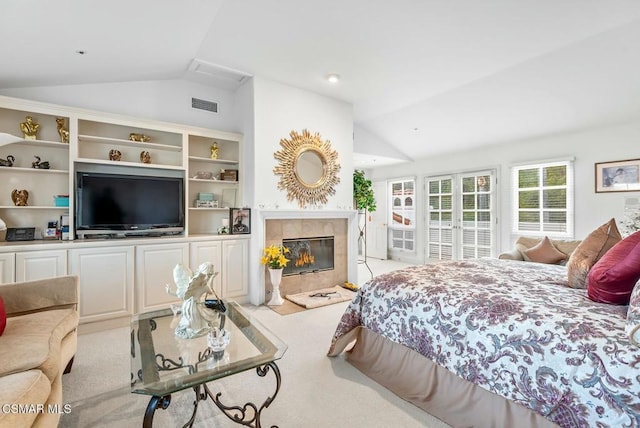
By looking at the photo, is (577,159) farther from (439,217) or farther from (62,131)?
(62,131)

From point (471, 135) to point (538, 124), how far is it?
0.97 meters

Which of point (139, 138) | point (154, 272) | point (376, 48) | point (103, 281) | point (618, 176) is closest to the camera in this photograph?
point (103, 281)

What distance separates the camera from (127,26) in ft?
8.30

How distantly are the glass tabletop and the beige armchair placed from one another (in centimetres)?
33

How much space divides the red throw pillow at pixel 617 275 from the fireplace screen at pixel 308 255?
323cm

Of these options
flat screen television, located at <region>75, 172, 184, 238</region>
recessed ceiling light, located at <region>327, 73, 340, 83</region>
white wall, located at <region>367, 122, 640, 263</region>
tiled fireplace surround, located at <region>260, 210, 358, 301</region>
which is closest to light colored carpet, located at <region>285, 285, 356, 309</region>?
tiled fireplace surround, located at <region>260, 210, 358, 301</region>

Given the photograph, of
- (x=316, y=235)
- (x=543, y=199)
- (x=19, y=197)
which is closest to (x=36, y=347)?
(x=19, y=197)

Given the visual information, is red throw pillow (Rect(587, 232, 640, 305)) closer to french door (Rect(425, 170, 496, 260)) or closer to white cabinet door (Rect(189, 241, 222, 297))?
white cabinet door (Rect(189, 241, 222, 297))

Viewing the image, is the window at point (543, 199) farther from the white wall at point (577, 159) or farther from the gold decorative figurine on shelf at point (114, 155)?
the gold decorative figurine on shelf at point (114, 155)

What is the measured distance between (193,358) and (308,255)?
301 cm

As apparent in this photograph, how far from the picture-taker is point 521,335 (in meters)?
1.48

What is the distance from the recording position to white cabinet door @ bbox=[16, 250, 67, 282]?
2734mm

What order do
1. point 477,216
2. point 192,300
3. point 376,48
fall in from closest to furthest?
point 192,300 < point 376,48 < point 477,216

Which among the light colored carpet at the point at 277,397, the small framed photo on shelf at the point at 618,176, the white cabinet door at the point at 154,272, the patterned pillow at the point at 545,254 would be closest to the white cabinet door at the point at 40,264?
the white cabinet door at the point at 154,272
